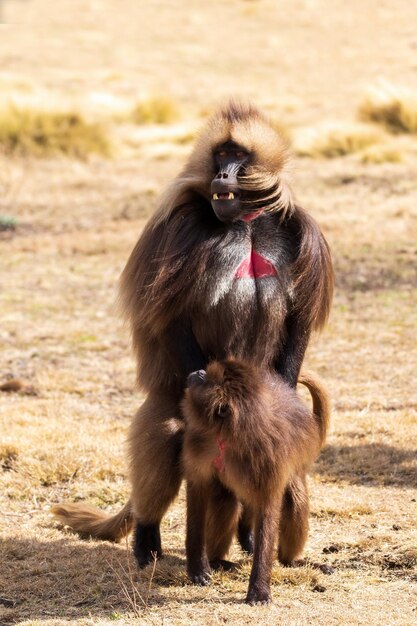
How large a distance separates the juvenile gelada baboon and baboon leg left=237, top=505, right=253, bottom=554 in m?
0.43

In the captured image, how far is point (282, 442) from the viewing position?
14.6 ft

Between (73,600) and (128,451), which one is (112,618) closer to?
(73,600)

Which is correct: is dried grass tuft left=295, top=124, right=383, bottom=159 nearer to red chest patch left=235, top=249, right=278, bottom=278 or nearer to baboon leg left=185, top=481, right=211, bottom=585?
red chest patch left=235, top=249, right=278, bottom=278

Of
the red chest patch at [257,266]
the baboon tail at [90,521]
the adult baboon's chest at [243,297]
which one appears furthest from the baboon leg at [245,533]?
the red chest patch at [257,266]

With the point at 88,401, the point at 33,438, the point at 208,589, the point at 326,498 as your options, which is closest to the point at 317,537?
the point at 326,498

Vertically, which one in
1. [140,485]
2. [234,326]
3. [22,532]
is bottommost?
[22,532]

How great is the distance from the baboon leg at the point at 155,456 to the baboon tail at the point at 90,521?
0.41m

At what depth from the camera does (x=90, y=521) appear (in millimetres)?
5555

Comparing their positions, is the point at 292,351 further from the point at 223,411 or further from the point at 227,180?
the point at 227,180

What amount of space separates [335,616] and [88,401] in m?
3.67

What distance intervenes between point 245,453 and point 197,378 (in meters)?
0.35

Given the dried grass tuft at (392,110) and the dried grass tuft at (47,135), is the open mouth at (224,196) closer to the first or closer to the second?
the dried grass tuft at (47,135)

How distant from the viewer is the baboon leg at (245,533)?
533 cm

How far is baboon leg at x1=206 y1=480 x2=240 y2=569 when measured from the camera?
495 centimetres
